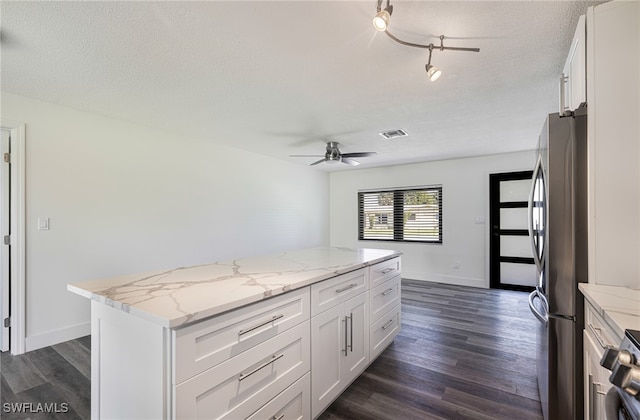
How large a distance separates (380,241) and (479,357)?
11.6 ft

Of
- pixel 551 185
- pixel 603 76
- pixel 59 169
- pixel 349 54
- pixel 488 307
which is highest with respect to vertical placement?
pixel 349 54

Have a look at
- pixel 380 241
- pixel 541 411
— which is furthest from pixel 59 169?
pixel 380 241

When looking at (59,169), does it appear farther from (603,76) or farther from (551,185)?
(603,76)

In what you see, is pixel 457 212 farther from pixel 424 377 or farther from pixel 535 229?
pixel 424 377

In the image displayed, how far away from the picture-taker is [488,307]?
148 inches

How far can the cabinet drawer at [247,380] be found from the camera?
1.06 m

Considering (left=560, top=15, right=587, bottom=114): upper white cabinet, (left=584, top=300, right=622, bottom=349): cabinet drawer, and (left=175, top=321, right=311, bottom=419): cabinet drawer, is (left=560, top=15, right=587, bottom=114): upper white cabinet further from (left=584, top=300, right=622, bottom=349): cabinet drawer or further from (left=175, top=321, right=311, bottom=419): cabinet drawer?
(left=175, top=321, right=311, bottom=419): cabinet drawer

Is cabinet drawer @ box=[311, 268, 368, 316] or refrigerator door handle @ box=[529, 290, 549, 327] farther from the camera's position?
cabinet drawer @ box=[311, 268, 368, 316]

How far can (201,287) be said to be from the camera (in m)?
1.40

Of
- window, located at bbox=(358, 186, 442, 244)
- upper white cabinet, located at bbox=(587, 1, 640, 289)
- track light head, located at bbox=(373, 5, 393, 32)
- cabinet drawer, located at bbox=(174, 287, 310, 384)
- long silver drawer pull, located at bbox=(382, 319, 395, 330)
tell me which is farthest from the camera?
window, located at bbox=(358, 186, 442, 244)

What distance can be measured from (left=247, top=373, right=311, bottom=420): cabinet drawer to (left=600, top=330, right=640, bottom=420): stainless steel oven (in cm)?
124

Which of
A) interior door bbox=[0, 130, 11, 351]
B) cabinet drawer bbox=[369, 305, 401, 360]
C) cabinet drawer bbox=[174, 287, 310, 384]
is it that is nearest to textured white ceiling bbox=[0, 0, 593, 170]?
interior door bbox=[0, 130, 11, 351]

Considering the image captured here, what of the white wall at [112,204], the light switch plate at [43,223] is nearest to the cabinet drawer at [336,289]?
the white wall at [112,204]

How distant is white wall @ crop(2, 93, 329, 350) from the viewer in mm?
2605
